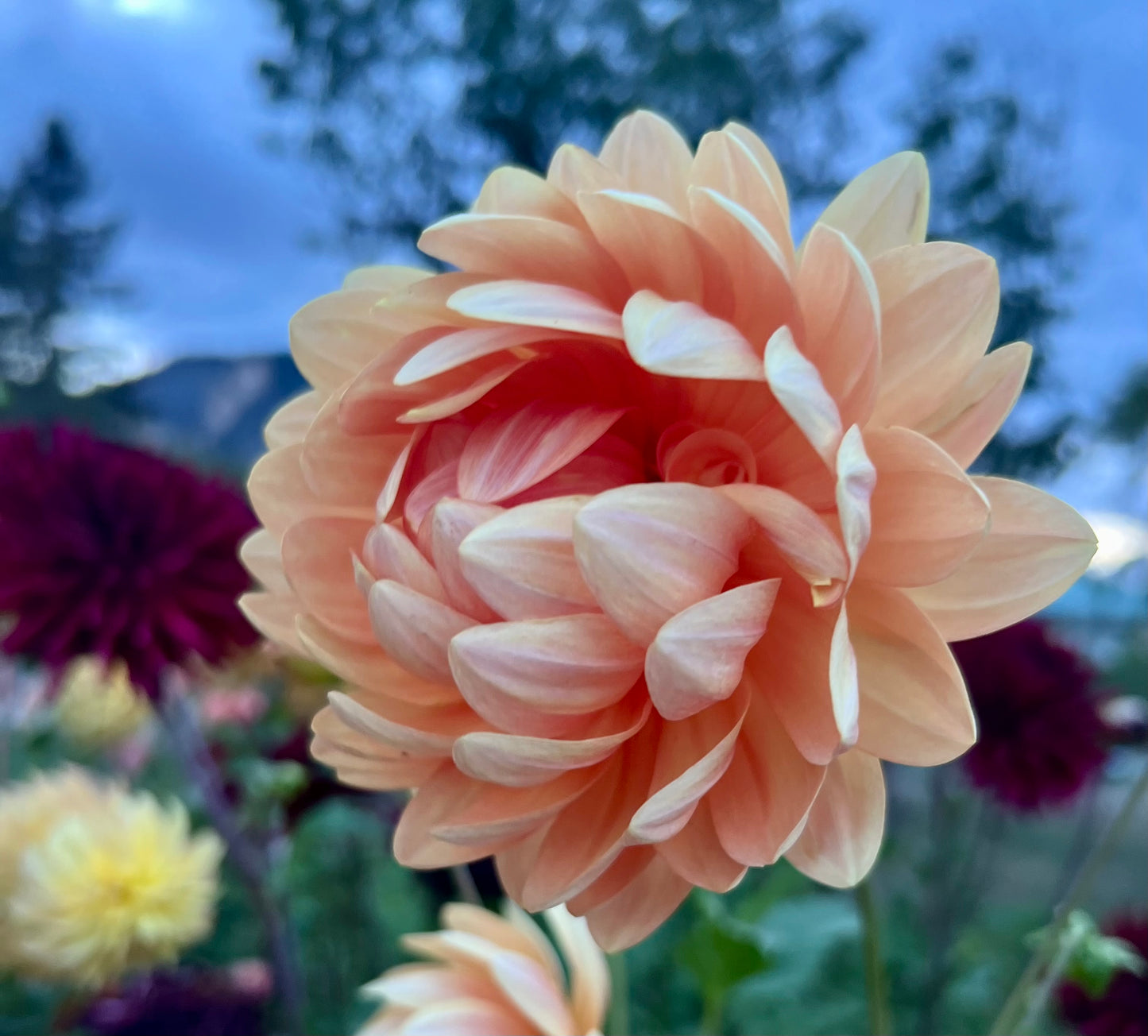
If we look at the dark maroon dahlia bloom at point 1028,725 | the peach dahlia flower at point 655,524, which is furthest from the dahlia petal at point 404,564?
the dark maroon dahlia bloom at point 1028,725

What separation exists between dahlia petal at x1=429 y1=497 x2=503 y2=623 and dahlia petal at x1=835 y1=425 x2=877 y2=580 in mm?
81

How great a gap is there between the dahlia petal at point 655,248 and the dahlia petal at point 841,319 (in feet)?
0.08

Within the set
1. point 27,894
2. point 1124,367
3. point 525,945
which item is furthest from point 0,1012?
point 1124,367

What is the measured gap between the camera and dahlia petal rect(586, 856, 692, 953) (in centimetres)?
23

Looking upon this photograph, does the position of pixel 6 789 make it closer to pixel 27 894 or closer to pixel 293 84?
pixel 27 894

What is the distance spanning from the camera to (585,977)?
311 millimetres

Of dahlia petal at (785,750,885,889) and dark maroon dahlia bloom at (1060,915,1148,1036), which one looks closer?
dahlia petal at (785,750,885,889)

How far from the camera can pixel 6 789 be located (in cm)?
72

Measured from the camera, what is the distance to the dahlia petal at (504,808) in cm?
20

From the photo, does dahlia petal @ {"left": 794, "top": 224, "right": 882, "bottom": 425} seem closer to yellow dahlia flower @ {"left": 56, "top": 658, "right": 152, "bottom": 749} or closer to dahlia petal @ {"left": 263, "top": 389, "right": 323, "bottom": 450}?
dahlia petal @ {"left": 263, "top": 389, "right": 323, "bottom": 450}

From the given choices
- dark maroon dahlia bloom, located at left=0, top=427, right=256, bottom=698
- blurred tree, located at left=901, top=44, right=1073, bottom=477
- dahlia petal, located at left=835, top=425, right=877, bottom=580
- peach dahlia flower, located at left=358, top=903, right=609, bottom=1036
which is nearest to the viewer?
dahlia petal, located at left=835, top=425, right=877, bottom=580

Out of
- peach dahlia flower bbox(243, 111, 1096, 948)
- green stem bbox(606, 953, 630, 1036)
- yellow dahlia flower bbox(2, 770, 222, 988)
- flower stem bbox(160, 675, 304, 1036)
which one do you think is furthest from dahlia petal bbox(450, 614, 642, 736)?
yellow dahlia flower bbox(2, 770, 222, 988)

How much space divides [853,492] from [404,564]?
4.2 inches

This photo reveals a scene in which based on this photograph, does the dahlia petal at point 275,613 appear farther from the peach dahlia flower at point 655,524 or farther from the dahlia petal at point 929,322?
the dahlia petal at point 929,322
